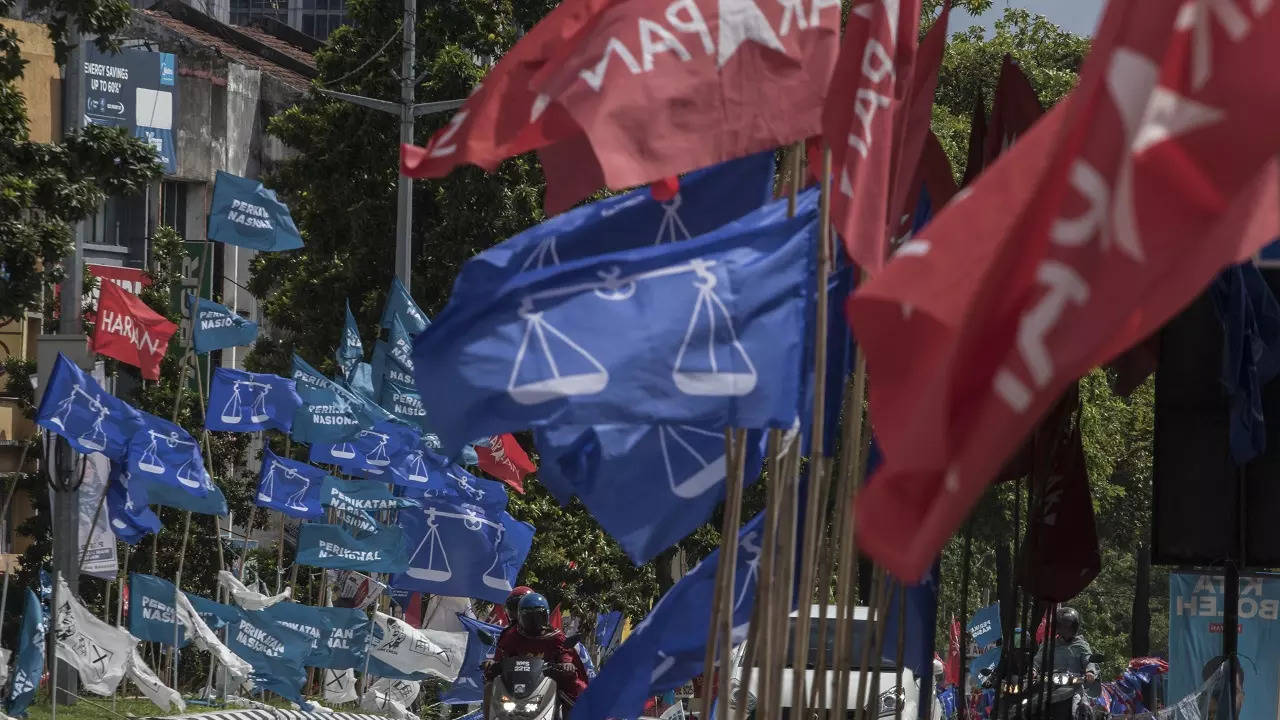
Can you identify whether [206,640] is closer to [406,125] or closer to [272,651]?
[272,651]

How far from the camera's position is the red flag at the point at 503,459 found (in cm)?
2375

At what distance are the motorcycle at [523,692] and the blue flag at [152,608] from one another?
5.23m

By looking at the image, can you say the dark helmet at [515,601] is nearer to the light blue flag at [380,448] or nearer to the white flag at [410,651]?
the white flag at [410,651]

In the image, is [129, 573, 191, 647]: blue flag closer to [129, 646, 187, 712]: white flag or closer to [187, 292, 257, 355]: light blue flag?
[129, 646, 187, 712]: white flag

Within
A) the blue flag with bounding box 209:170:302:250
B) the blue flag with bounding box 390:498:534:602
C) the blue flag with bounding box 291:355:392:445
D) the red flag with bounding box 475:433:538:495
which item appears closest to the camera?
the blue flag with bounding box 390:498:534:602

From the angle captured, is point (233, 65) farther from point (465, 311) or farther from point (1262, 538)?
point (465, 311)

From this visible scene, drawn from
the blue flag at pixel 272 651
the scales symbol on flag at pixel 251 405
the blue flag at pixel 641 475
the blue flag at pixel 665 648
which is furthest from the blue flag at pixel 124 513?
the blue flag at pixel 641 475

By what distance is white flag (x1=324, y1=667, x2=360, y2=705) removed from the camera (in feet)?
66.3

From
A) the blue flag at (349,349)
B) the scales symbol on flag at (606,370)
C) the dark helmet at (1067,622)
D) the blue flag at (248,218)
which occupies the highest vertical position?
the blue flag at (248,218)

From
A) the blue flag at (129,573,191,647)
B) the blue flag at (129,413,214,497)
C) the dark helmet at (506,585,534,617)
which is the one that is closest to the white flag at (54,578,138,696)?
the blue flag at (129,573,191,647)

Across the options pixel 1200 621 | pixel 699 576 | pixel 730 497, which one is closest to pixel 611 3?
pixel 730 497

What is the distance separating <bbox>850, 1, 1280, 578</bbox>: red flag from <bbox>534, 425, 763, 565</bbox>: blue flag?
292 centimetres

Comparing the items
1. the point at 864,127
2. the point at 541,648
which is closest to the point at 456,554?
the point at 541,648

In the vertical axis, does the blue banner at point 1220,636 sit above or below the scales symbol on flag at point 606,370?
below
